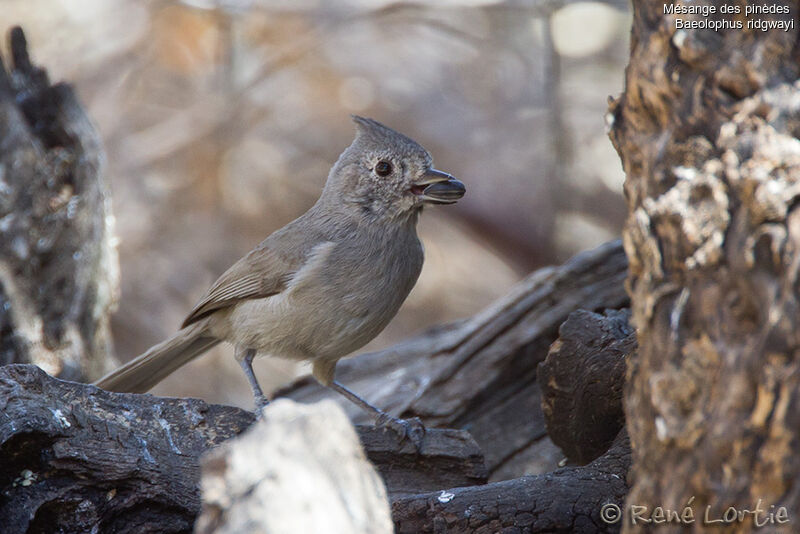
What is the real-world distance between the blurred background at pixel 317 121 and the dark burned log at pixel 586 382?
16.1 feet

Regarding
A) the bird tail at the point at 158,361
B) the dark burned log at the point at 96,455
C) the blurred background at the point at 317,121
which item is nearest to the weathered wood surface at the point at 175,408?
the dark burned log at the point at 96,455

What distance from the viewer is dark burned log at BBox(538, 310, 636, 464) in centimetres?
362

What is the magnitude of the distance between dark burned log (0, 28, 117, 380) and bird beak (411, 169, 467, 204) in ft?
6.70

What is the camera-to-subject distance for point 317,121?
9.29 m

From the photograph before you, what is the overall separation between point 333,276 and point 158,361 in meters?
1.16

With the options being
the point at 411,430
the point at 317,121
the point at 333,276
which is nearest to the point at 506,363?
the point at 411,430

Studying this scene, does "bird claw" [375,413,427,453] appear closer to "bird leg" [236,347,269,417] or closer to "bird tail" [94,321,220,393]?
"bird leg" [236,347,269,417]

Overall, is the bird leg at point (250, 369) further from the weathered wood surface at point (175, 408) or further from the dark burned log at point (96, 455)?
the dark burned log at point (96, 455)

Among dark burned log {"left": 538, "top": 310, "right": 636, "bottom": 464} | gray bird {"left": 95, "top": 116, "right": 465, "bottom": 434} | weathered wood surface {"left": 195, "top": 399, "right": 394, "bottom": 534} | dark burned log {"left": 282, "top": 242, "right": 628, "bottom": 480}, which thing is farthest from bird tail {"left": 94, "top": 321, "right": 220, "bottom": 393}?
weathered wood surface {"left": 195, "top": 399, "right": 394, "bottom": 534}

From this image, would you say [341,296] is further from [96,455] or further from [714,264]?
[714,264]

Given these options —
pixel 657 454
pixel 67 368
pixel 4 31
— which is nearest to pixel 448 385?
pixel 67 368

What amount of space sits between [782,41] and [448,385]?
3197mm

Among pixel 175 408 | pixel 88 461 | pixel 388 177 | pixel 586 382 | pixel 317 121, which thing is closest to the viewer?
pixel 88 461

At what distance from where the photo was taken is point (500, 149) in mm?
9078
